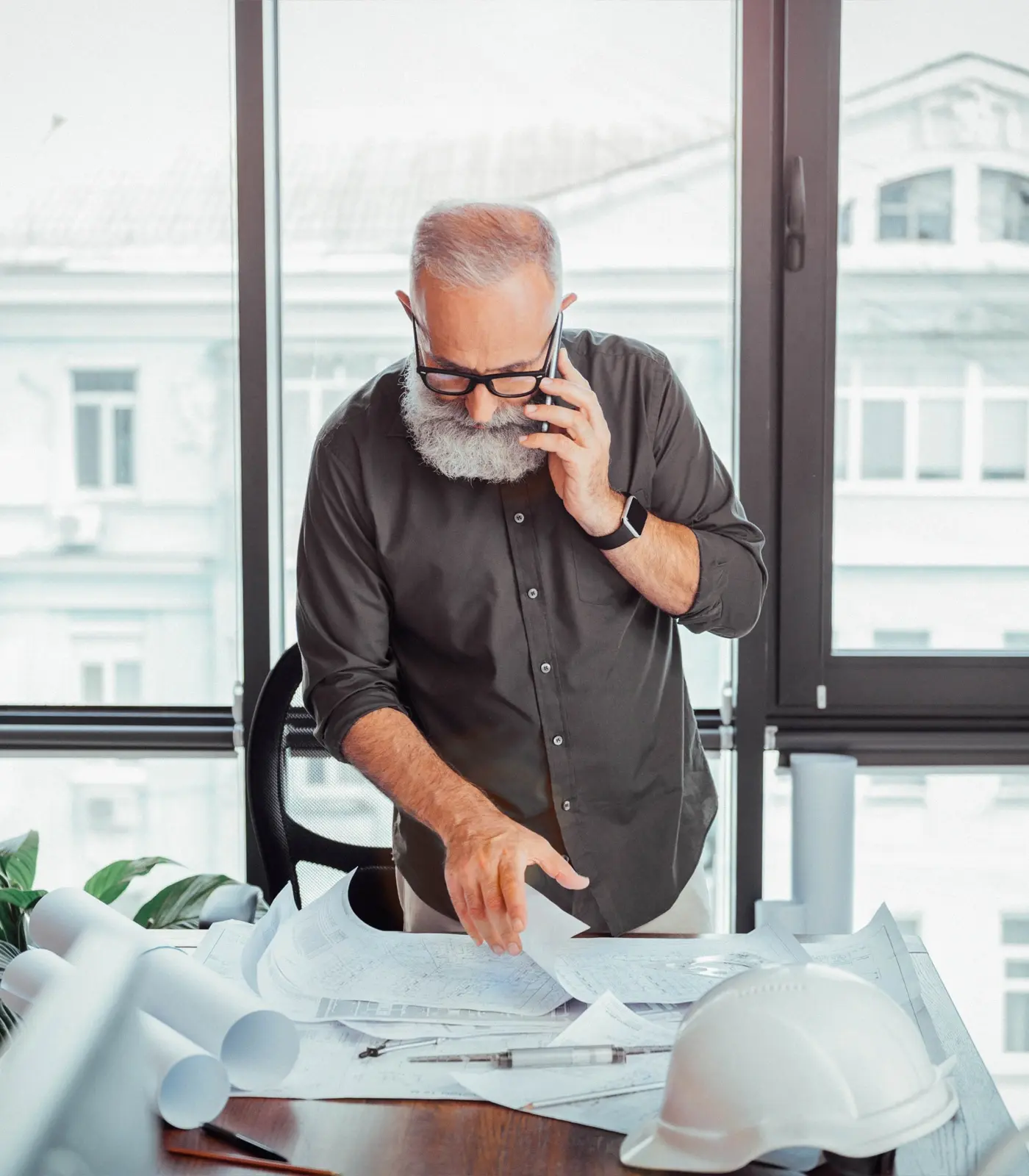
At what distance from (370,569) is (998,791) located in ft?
5.28

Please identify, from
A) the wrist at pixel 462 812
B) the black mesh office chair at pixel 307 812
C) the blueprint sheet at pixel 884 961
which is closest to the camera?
the blueprint sheet at pixel 884 961

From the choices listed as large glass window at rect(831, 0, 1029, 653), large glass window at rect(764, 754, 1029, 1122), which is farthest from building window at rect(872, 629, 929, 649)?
large glass window at rect(764, 754, 1029, 1122)

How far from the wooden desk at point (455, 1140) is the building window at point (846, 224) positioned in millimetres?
1834

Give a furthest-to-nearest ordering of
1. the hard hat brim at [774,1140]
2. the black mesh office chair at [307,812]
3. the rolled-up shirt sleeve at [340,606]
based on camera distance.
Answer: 1. the black mesh office chair at [307,812]
2. the rolled-up shirt sleeve at [340,606]
3. the hard hat brim at [774,1140]

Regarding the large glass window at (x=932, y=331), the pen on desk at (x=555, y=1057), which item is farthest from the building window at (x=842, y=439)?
the pen on desk at (x=555, y=1057)

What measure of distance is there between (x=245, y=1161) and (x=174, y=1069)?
9 centimetres

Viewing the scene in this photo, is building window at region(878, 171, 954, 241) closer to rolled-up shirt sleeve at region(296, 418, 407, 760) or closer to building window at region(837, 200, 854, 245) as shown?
building window at region(837, 200, 854, 245)

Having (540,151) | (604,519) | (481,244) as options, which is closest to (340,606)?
(604,519)

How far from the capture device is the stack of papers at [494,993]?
37.9 inches

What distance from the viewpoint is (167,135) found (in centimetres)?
240

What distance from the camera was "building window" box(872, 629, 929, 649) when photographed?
8.07 ft

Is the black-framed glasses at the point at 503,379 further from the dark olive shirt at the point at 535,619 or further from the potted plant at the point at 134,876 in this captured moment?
the potted plant at the point at 134,876

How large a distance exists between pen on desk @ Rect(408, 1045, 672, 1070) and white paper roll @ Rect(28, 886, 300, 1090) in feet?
0.44

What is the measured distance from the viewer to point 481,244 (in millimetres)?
1349
